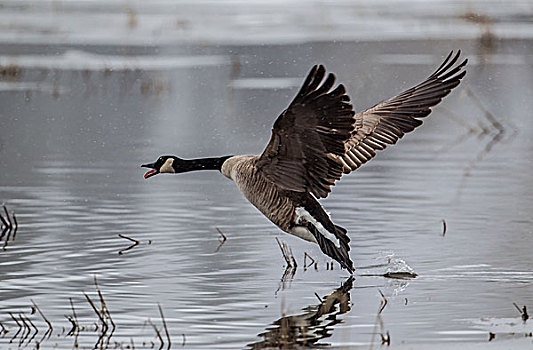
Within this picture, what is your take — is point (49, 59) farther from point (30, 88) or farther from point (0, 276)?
point (0, 276)

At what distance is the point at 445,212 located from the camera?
10828 millimetres

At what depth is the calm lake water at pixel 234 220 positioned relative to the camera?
22.9ft

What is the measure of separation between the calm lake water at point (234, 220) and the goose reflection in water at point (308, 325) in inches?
0.5

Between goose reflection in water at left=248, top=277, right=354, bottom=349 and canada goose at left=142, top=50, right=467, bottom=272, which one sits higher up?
canada goose at left=142, top=50, right=467, bottom=272

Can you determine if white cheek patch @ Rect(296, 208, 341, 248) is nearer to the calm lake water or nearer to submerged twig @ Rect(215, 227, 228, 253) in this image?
the calm lake water

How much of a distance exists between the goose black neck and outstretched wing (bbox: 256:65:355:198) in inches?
24.9

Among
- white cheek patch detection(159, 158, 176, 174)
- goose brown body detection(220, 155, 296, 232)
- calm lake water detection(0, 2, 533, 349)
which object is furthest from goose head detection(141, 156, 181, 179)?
goose brown body detection(220, 155, 296, 232)

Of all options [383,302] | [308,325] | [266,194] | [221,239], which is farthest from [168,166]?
[308,325]

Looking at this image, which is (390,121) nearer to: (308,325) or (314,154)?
(314,154)

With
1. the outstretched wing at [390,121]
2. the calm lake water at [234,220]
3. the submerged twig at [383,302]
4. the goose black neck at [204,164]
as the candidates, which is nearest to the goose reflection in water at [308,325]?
the calm lake water at [234,220]

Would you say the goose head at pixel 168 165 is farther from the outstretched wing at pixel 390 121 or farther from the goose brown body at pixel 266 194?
the outstretched wing at pixel 390 121

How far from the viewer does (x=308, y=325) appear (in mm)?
6918

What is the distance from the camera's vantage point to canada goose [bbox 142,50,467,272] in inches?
296

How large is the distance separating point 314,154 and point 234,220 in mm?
2851
